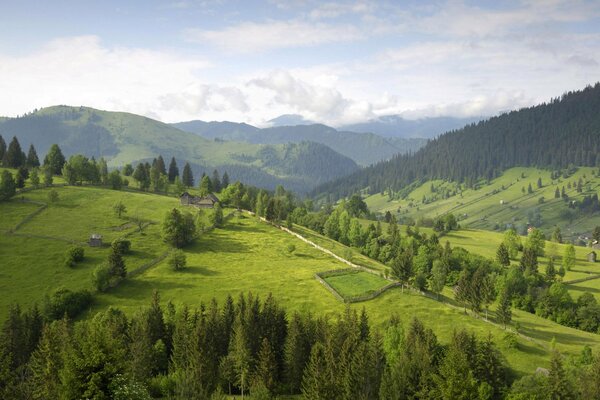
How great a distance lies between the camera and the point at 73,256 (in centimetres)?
10950

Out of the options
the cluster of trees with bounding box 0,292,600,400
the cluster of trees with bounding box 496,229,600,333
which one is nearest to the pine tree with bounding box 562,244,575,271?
the cluster of trees with bounding box 496,229,600,333

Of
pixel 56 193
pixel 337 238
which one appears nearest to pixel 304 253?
pixel 337 238

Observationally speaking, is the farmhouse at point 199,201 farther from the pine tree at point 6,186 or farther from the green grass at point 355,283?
the green grass at point 355,283

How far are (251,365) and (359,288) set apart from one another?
40.2 meters

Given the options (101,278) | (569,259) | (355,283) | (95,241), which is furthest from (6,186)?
(569,259)

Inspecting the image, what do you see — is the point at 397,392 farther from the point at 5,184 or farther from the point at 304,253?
the point at 5,184

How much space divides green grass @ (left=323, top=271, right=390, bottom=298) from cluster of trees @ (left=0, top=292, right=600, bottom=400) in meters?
18.9

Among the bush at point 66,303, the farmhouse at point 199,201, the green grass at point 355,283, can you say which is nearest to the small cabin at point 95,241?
the bush at point 66,303

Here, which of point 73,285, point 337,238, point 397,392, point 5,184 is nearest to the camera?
point 397,392

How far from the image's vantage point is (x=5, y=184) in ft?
478

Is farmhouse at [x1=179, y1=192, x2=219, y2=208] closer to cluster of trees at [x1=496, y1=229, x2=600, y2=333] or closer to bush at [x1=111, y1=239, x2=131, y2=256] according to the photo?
bush at [x1=111, y1=239, x2=131, y2=256]

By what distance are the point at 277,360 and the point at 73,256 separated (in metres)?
65.3

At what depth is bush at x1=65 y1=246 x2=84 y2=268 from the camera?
109062 millimetres

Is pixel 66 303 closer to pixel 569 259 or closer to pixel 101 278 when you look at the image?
pixel 101 278
